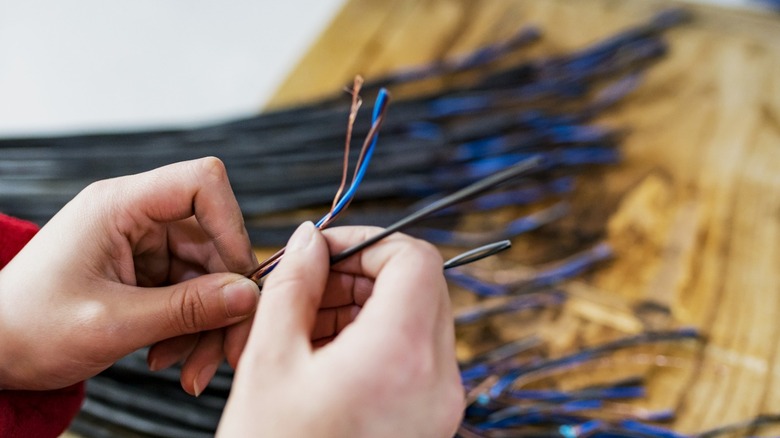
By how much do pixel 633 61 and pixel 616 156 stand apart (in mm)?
240

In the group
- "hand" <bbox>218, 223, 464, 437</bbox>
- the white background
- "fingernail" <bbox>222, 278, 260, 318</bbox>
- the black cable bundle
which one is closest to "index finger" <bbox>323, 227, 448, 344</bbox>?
"hand" <bbox>218, 223, 464, 437</bbox>

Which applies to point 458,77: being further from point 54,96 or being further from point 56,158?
point 54,96

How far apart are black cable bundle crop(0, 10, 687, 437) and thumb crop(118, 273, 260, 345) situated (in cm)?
39

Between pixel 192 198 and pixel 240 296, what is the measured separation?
0.10 m

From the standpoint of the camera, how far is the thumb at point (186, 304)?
1.97 feet

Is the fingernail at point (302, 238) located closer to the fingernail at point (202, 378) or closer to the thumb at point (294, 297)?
the thumb at point (294, 297)

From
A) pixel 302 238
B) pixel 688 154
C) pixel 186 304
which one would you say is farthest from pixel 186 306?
pixel 688 154

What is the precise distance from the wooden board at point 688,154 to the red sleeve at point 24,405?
596mm

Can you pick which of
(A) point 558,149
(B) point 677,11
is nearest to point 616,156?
(A) point 558,149

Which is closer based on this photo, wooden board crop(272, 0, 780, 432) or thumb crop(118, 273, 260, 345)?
thumb crop(118, 273, 260, 345)

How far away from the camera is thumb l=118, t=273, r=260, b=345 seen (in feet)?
1.97

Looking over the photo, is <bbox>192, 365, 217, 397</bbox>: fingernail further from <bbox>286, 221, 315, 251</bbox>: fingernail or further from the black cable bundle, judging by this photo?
the black cable bundle

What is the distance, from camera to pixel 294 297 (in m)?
0.49

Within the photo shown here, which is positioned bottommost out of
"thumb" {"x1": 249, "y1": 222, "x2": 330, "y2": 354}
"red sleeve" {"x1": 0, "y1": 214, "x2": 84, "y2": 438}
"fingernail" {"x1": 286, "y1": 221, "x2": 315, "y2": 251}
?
"red sleeve" {"x1": 0, "y1": 214, "x2": 84, "y2": 438}
